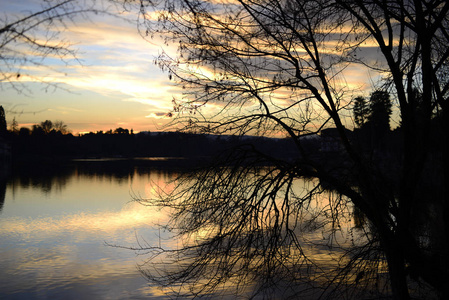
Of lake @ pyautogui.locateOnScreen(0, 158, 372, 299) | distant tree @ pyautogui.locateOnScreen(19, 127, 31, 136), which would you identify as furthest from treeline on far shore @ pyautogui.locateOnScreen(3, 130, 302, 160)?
lake @ pyautogui.locateOnScreen(0, 158, 372, 299)

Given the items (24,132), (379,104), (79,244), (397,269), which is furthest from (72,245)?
(24,132)

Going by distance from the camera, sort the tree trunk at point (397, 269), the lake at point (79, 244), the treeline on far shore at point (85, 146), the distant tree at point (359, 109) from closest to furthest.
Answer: the tree trunk at point (397, 269) → the distant tree at point (359, 109) → the lake at point (79, 244) → the treeline on far shore at point (85, 146)

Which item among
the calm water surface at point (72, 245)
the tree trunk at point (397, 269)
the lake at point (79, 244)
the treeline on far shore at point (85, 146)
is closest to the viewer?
the tree trunk at point (397, 269)

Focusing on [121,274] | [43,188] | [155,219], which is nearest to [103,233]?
[155,219]

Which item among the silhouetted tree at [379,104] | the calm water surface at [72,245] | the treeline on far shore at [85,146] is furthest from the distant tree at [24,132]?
the silhouetted tree at [379,104]

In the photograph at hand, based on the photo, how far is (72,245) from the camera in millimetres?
20969

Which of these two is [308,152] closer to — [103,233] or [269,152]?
[269,152]

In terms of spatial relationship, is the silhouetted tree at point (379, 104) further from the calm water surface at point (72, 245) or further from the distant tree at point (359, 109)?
the calm water surface at point (72, 245)

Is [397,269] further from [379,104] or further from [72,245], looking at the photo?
[72,245]

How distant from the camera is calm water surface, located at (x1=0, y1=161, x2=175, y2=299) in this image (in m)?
15.1

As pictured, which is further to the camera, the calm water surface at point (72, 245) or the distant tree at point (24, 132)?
the distant tree at point (24, 132)

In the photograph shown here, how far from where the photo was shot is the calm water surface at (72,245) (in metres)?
15.1

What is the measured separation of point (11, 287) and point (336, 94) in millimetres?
13027

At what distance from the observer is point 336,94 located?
7.06 meters
